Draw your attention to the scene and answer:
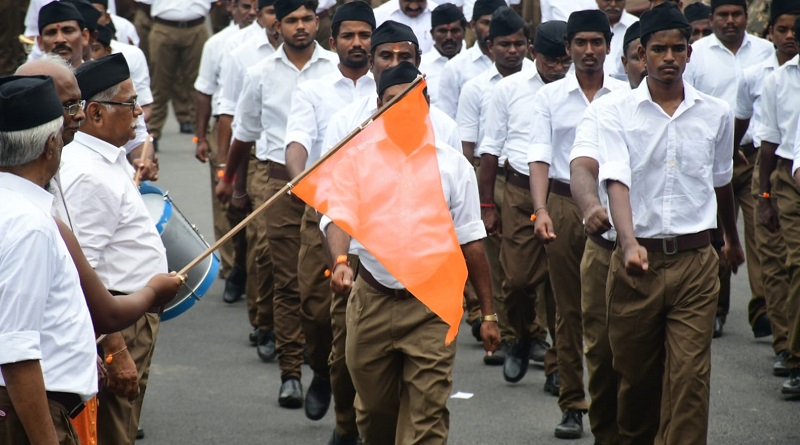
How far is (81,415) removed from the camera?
191 inches

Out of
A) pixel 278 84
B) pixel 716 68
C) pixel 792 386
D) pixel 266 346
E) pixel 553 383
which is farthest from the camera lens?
pixel 716 68

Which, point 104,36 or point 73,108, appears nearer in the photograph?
point 73,108

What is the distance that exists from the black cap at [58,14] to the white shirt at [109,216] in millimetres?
3169

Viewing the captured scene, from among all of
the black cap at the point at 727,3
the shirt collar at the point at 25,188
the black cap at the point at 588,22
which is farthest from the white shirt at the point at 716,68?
the shirt collar at the point at 25,188

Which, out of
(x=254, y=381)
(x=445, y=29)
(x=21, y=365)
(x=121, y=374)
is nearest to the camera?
(x=21, y=365)

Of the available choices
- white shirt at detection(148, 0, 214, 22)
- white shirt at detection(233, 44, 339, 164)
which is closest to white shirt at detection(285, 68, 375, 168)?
white shirt at detection(233, 44, 339, 164)

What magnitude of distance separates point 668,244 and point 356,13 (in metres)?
3.05

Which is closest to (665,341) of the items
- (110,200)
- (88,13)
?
(110,200)

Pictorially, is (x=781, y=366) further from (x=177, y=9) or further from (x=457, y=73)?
(x=177, y=9)

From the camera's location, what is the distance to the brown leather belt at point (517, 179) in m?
9.39

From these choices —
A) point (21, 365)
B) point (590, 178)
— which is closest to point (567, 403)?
point (590, 178)

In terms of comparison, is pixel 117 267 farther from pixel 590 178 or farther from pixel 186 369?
pixel 186 369

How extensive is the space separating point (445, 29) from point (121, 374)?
7387 millimetres

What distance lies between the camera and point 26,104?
167 inches
